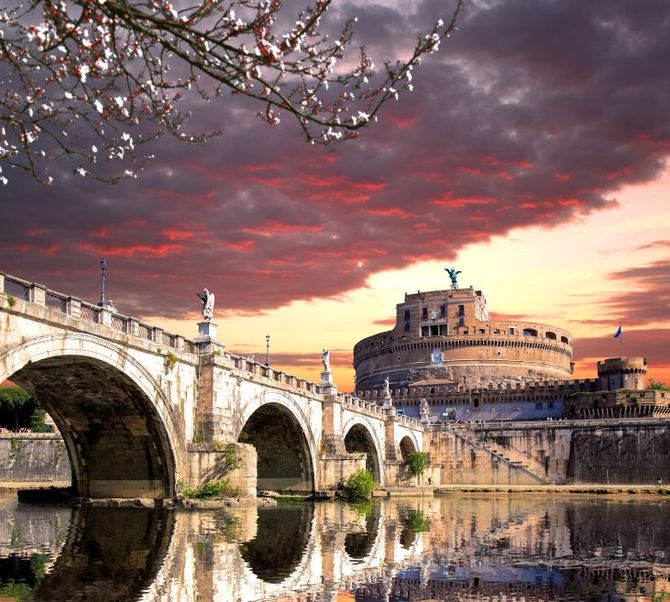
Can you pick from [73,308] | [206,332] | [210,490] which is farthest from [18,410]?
[73,308]

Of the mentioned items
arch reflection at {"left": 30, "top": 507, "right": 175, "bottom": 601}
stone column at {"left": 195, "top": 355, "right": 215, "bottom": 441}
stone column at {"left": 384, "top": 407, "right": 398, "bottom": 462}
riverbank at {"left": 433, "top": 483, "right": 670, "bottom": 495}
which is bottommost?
riverbank at {"left": 433, "top": 483, "right": 670, "bottom": 495}

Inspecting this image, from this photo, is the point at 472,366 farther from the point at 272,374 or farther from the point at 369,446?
the point at 272,374

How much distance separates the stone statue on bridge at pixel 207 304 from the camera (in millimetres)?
36375

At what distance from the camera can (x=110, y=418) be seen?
3341 centimetres

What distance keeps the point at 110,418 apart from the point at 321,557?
1499 centimetres

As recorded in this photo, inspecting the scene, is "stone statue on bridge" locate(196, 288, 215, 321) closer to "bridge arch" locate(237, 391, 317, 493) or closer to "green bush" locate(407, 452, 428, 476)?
"bridge arch" locate(237, 391, 317, 493)

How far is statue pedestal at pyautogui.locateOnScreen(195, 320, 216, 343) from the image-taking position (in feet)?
119

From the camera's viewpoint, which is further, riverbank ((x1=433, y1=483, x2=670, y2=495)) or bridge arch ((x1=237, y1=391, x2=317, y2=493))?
riverbank ((x1=433, y1=483, x2=670, y2=495))

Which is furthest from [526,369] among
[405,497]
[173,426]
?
[173,426]

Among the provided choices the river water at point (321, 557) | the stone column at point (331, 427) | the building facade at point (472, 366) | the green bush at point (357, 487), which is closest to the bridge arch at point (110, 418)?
the river water at point (321, 557)

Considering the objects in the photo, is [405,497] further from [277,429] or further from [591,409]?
[591,409]

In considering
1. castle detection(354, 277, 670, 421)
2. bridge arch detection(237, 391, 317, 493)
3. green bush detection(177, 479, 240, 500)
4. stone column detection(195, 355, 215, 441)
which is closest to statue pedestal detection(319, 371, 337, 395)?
bridge arch detection(237, 391, 317, 493)

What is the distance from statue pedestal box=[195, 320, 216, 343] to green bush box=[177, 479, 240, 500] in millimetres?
6194

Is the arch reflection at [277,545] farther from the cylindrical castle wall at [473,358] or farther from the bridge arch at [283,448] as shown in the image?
the cylindrical castle wall at [473,358]
